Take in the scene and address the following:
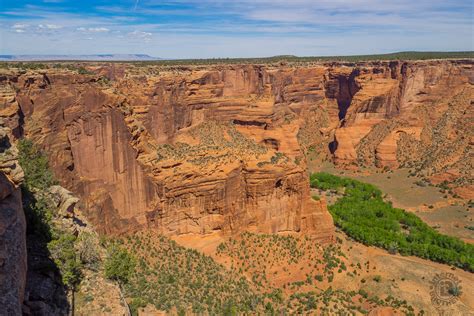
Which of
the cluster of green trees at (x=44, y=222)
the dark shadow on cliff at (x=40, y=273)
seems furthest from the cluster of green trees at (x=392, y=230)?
the dark shadow on cliff at (x=40, y=273)

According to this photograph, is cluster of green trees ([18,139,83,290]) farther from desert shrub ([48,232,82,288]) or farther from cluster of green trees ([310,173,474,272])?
cluster of green trees ([310,173,474,272])

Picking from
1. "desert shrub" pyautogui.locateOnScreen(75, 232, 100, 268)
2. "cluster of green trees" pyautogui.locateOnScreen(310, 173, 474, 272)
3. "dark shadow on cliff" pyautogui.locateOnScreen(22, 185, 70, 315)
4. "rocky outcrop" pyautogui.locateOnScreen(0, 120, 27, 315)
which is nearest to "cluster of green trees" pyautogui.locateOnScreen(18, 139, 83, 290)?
"dark shadow on cliff" pyautogui.locateOnScreen(22, 185, 70, 315)

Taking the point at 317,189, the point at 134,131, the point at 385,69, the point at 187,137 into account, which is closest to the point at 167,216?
the point at 134,131
